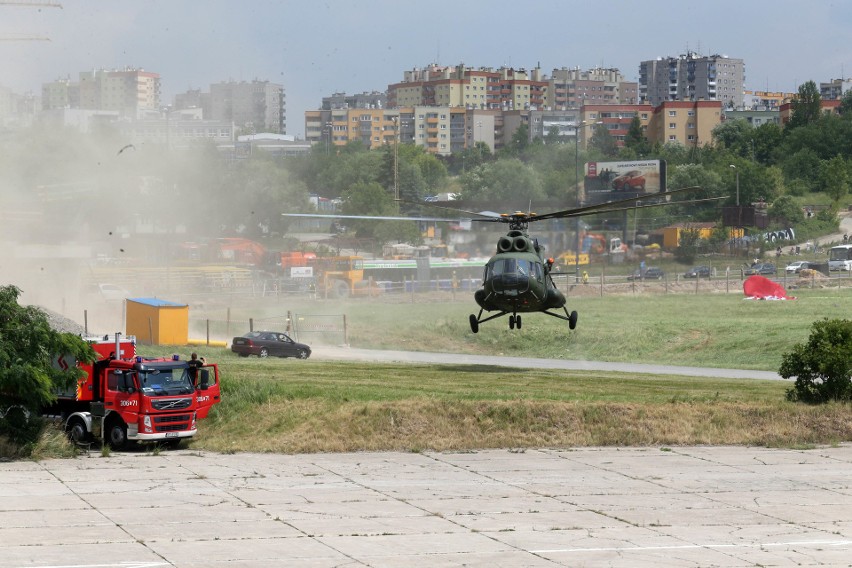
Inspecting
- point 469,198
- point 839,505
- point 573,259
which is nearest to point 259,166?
point 573,259

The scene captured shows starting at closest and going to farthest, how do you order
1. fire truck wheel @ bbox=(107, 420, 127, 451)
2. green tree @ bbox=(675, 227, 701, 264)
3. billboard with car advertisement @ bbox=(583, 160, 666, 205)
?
1. fire truck wheel @ bbox=(107, 420, 127, 451)
2. green tree @ bbox=(675, 227, 701, 264)
3. billboard with car advertisement @ bbox=(583, 160, 666, 205)

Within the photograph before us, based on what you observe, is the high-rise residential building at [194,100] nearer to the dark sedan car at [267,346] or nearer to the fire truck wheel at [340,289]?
the fire truck wheel at [340,289]

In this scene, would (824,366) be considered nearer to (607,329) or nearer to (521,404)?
(521,404)

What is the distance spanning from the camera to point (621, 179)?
127 meters

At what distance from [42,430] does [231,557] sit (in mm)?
10437

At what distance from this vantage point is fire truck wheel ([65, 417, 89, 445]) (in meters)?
27.8

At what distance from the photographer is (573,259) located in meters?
95.4

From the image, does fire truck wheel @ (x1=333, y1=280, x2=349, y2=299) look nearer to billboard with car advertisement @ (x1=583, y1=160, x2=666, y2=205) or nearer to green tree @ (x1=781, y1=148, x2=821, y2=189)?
billboard with car advertisement @ (x1=583, y1=160, x2=666, y2=205)

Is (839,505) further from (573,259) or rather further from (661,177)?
(661,177)

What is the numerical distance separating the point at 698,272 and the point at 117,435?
253 feet

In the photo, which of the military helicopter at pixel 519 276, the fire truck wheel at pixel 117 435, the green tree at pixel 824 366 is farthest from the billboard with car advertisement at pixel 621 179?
the fire truck wheel at pixel 117 435

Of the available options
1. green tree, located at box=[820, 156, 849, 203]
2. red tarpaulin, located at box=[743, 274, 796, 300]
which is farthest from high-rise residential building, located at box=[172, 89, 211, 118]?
green tree, located at box=[820, 156, 849, 203]

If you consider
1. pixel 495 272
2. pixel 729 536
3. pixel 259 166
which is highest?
pixel 259 166

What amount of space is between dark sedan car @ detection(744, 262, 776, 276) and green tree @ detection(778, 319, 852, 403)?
66818 mm
